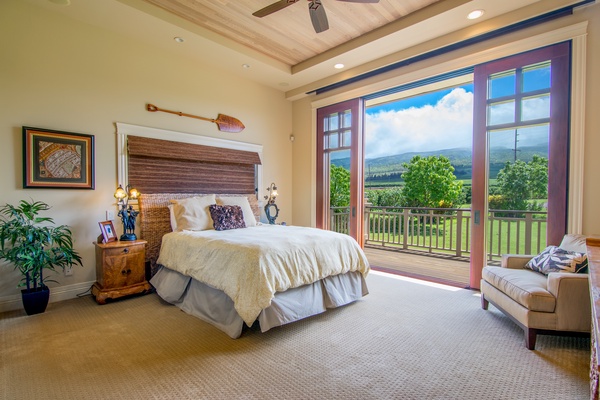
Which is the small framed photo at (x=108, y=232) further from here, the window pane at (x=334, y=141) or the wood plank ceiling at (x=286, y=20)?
the window pane at (x=334, y=141)

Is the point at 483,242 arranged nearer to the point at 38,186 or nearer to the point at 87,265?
the point at 87,265

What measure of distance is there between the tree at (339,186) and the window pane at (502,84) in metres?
2.28

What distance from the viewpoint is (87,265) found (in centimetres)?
335

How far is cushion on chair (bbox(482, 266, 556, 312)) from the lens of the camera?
211 centimetres

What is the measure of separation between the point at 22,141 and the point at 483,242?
5.20 m

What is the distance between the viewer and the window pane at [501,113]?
3.25 metres

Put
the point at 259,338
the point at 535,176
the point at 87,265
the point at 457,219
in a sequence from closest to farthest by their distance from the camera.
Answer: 1. the point at 259,338
2. the point at 535,176
3. the point at 87,265
4. the point at 457,219

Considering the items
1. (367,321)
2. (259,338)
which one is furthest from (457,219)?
(259,338)

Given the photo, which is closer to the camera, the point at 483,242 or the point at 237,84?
the point at 483,242

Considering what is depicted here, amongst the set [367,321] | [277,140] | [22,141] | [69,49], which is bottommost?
[367,321]

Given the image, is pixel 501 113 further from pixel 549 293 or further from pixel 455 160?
pixel 455 160

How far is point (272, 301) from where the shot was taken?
2357mm

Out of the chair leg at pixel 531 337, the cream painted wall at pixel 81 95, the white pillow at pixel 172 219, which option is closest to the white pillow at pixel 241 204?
the white pillow at pixel 172 219

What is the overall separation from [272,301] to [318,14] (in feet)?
8.81
